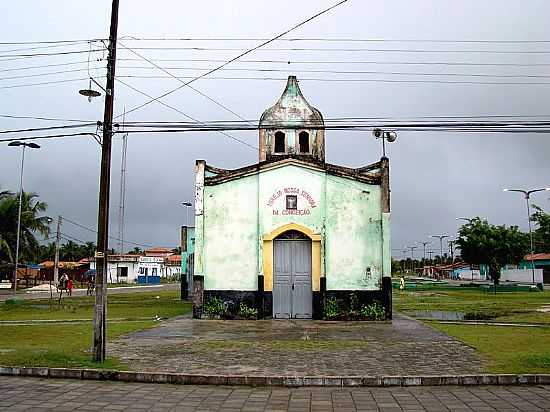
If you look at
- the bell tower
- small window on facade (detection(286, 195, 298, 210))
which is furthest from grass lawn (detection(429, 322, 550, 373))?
the bell tower

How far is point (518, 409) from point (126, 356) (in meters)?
7.86

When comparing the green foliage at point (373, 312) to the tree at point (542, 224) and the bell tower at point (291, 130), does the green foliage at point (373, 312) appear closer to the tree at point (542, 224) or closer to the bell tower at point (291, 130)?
the bell tower at point (291, 130)

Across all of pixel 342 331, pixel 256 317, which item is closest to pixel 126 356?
pixel 342 331

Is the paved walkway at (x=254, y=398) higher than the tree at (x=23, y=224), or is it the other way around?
the tree at (x=23, y=224)

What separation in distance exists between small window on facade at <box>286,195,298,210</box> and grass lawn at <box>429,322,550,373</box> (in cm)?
644

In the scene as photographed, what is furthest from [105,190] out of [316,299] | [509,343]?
[316,299]

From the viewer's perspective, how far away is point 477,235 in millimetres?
53812

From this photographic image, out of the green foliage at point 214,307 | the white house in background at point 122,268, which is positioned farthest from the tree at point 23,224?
the green foliage at point 214,307

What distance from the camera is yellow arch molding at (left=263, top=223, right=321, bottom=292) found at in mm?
21984

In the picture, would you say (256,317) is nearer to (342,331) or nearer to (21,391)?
(342,331)

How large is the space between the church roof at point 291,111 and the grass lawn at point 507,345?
32.0ft

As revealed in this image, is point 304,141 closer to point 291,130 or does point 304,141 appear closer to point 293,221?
point 291,130

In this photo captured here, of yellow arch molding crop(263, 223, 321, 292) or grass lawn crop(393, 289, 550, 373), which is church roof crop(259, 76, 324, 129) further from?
grass lawn crop(393, 289, 550, 373)

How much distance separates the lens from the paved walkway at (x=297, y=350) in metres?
11.0
